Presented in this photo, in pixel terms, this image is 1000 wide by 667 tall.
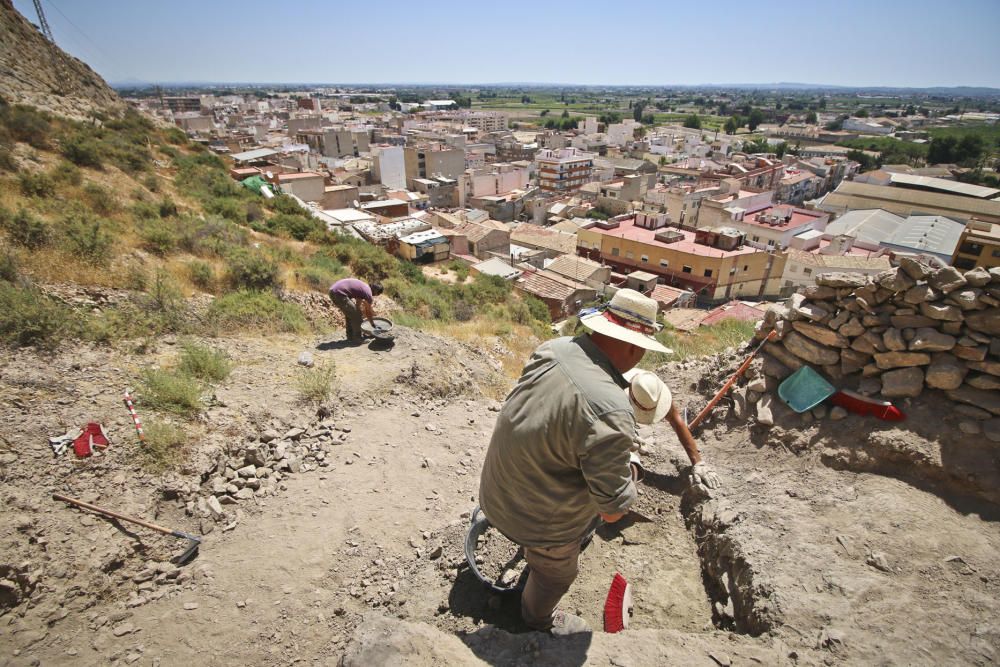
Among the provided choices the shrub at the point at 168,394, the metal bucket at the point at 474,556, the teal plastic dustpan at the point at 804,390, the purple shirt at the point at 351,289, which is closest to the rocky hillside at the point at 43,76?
the purple shirt at the point at 351,289

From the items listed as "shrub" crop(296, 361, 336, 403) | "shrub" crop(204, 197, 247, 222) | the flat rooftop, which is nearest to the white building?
the flat rooftop

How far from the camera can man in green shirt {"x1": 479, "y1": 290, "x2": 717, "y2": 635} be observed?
6.79 ft

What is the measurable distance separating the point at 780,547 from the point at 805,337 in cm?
209

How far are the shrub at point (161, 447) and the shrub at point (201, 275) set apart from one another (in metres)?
4.42

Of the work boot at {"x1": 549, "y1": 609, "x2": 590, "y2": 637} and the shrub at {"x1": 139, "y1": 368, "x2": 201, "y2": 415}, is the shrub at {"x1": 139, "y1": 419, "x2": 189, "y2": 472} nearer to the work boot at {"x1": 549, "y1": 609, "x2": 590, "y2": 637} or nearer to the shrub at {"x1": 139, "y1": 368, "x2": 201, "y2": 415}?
the shrub at {"x1": 139, "y1": 368, "x2": 201, "y2": 415}

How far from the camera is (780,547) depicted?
10.6ft

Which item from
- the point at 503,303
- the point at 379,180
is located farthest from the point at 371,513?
the point at 379,180

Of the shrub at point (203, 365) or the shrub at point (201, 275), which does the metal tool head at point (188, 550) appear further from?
the shrub at point (201, 275)

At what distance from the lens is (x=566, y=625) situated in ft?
9.04

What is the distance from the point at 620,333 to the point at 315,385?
157 inches

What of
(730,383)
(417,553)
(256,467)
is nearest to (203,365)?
(256,467)

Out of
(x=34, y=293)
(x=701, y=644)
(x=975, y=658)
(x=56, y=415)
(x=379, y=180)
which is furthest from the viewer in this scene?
(x=379, y=180)

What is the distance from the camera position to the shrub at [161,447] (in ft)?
12.2

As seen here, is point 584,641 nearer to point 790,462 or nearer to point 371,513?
point 371,513
